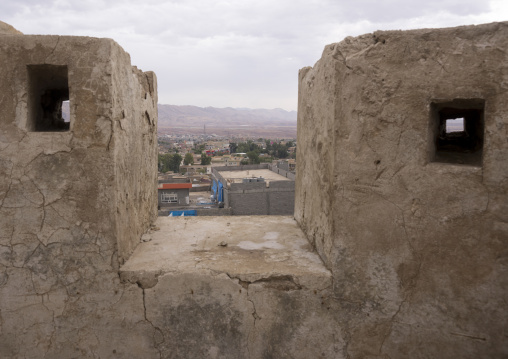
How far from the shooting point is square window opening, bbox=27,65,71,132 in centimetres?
254

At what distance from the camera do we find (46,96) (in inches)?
114

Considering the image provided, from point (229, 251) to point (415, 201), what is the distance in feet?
4.44

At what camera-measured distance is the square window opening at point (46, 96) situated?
2537mm

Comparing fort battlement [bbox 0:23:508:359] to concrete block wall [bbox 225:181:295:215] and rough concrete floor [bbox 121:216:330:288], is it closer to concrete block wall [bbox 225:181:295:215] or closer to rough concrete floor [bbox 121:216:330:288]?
rough concrete floor [bbox 121:216:330:288]

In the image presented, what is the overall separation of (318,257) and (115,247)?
1375mm

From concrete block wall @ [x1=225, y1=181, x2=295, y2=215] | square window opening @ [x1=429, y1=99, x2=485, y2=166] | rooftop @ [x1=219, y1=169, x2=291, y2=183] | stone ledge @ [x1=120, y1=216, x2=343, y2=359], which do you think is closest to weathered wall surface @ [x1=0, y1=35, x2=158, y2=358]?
stone ledge @ [x1=120, y1=216, x2=343, y2=359]

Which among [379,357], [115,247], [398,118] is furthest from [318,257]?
[115,247]

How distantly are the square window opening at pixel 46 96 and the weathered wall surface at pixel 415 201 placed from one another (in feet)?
5.72

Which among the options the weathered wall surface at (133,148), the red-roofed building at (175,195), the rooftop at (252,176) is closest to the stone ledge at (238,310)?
the weathered wall surface at (133,148)

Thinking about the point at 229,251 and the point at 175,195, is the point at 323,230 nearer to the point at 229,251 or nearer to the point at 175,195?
the point at 229,251

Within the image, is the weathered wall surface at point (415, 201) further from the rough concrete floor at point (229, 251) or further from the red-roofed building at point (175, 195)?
the red-roofed building at point (175, 195)

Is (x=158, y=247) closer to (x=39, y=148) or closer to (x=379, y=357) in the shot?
(x=39, y=148)

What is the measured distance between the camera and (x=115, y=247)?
2584 millimetres

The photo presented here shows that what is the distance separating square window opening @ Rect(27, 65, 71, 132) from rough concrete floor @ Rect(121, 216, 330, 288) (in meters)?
1.08
